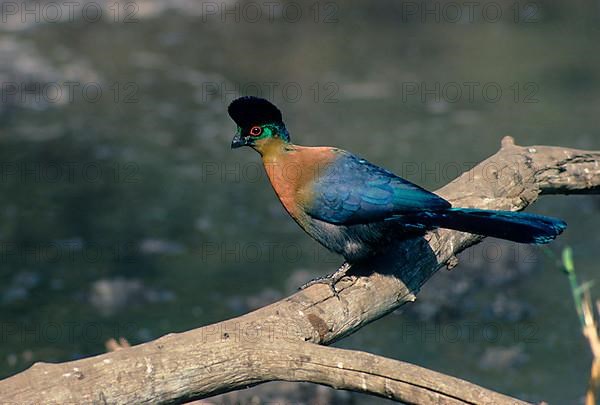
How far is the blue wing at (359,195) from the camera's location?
4.20 m

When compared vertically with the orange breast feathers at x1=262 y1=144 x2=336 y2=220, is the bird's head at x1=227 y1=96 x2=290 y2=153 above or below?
above

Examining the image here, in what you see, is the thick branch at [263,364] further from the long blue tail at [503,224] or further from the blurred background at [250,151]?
the blurred background at [250,151]

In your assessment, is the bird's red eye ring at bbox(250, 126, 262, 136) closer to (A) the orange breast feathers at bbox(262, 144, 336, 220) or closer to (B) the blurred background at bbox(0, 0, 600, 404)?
(A) the orange breast feathers at bbox(262, 144, 336, 220)

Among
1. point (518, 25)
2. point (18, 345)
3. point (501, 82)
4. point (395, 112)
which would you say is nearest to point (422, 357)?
point (18, 345)

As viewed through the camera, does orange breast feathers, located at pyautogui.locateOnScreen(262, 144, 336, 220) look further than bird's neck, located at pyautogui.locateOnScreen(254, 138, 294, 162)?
No

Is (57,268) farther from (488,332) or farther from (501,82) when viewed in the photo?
(501,82)

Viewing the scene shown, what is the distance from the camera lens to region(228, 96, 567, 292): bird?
163 inches

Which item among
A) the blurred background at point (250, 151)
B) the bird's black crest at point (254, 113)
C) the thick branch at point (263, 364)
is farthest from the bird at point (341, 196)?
the blurred background at point (250, 151)

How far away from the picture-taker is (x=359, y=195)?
430 centimetres

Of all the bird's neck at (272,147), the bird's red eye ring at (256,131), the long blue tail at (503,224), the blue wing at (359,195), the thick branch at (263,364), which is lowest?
the thick branch at (263,364)

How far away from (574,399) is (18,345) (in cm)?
366

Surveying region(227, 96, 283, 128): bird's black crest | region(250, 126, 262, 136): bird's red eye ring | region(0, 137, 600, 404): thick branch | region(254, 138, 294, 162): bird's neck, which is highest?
region(227, 96, 283, 128): bird's black crest

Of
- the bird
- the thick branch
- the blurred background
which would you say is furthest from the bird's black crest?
the blurred background

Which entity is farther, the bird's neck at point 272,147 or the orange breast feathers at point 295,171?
the bird's neck at point 272,147
